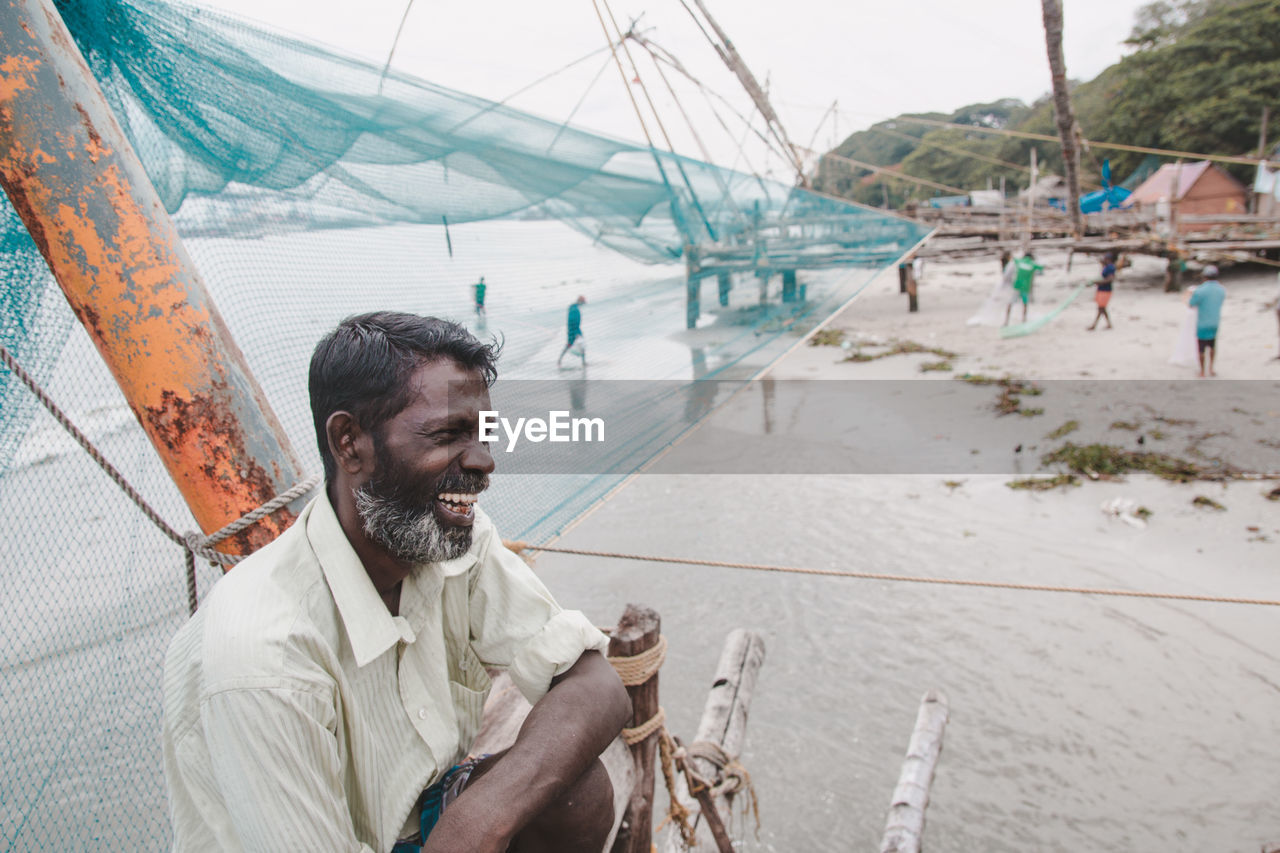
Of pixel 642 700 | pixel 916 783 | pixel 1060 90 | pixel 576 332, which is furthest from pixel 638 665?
pixel 1060 90

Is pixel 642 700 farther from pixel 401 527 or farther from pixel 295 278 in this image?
pixel 295 278

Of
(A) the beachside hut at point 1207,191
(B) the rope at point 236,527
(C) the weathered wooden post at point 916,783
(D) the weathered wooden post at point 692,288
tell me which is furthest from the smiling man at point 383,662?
(A) the beachside hut at point 1207,191

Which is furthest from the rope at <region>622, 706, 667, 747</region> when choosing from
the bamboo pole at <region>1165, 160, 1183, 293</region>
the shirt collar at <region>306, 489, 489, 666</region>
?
the bamboo pole at <region>1165, 160, 1183, 293</region>

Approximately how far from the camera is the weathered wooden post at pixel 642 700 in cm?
163

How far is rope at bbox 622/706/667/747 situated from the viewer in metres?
1.65

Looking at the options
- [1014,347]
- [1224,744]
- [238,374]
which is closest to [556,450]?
[238,374]

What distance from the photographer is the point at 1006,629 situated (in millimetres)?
4156

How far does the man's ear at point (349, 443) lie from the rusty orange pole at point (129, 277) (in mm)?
424

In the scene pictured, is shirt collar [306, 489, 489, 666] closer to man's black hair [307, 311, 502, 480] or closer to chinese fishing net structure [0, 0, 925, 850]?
man's black hair [307, 311, 502, 480]

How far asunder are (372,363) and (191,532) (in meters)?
0.72

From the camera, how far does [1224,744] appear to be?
317 cm

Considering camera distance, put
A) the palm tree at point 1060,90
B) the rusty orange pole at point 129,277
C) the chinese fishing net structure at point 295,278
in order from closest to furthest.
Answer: the rusty orange pole at point 129,277, the chinese fishing net structure at point 295,278, the palm tree at point 1060,90

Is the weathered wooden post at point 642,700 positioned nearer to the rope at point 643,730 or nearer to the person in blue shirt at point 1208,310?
the rope at point 643,730

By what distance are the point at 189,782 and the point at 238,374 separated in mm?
723
